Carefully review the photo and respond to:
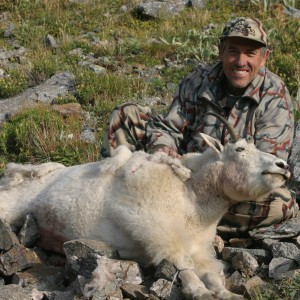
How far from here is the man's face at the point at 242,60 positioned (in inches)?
268

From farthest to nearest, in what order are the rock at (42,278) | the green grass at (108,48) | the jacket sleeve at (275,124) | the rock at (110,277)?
the green grass at (108,48)
the jacket sleeve at (275,124)
the rock at (42,278)
the rock at (110,277)

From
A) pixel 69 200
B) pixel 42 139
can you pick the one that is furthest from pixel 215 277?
pixel 42 139

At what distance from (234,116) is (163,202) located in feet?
5.95

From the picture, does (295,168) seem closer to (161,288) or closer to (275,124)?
(275,124)

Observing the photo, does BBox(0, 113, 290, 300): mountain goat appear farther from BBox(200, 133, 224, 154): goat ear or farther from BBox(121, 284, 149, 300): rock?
BBox(121, 284, 149, 300): rock

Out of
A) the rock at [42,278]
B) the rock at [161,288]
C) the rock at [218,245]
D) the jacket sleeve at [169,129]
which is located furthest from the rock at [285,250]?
the rock at [42,278]

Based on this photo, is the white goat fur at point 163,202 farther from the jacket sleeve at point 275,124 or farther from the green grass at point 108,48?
the green grass at point 108,48

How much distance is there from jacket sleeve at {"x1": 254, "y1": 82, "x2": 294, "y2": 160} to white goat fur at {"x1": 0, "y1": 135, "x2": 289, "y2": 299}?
1.11 m

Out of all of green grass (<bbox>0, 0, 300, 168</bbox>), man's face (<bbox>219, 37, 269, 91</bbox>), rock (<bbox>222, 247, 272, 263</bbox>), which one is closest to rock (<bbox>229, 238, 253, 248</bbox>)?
rock (<bbox>222, 247, 272, 263</bbox>)

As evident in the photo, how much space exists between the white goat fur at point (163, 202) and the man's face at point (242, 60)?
1.40m

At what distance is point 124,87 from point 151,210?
5920 mm

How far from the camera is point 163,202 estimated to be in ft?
18.0

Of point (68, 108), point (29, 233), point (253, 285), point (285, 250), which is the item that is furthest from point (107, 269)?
point (68, 108)

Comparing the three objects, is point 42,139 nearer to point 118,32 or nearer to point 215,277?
point 215,277
